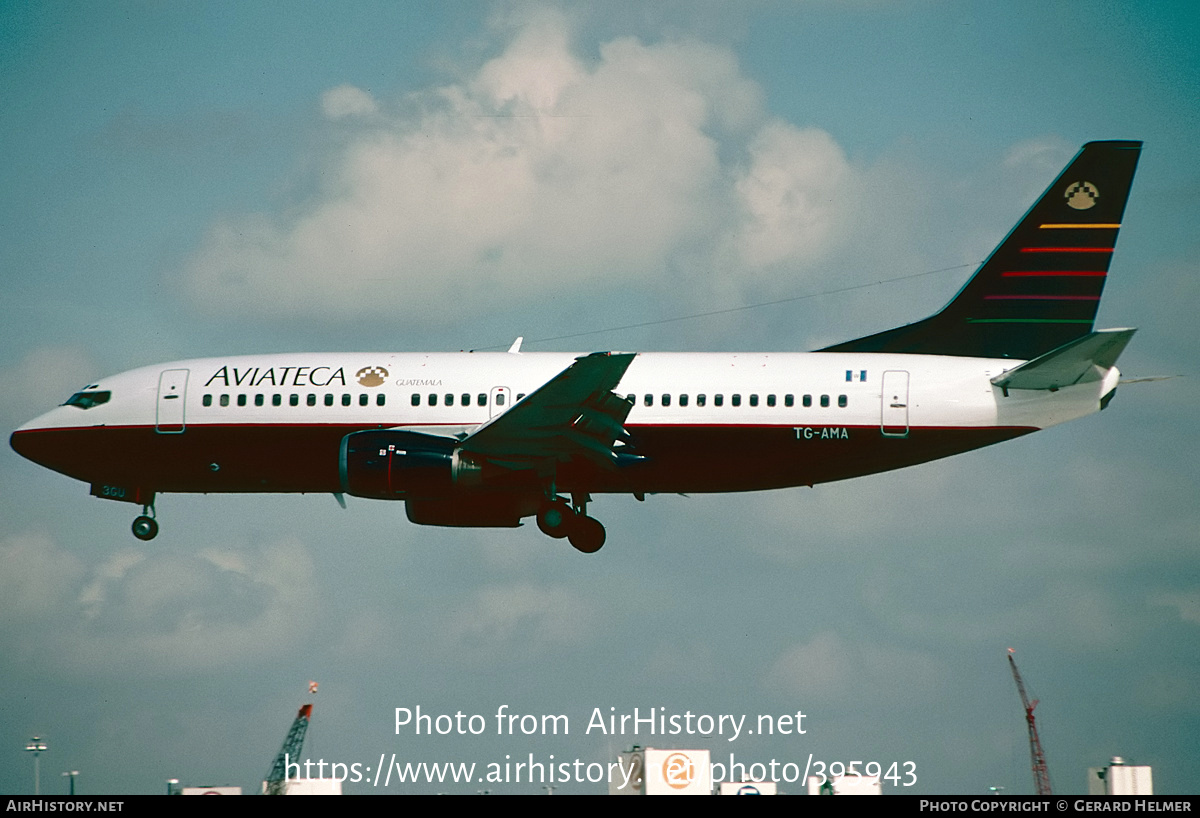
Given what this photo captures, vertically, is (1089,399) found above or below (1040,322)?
below

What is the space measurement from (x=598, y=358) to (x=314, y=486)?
8.62 meters

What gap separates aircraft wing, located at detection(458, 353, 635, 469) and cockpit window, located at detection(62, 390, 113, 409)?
10000 mm

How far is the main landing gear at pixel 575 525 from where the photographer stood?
38.6m

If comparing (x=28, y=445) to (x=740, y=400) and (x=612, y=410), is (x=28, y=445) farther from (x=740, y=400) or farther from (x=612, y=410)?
(x=740, y=400)

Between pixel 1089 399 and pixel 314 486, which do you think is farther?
pixel 314 486

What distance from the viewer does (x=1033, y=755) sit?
347 ft

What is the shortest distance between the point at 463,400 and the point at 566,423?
2.97 m

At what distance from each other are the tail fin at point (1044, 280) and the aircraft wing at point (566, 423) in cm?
621

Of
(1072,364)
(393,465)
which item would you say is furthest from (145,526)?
(1072,364)

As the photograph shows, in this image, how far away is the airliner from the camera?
36.2 m

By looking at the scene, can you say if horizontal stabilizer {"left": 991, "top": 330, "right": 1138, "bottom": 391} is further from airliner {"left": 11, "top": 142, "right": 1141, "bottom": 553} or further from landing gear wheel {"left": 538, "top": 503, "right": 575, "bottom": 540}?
landing gear wheel {"left": 538, "top": 503, "right": 575, "bottom": 540}

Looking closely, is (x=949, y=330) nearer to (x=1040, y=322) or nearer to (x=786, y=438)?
(x=1040, y=322)

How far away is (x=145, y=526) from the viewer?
133 feet
